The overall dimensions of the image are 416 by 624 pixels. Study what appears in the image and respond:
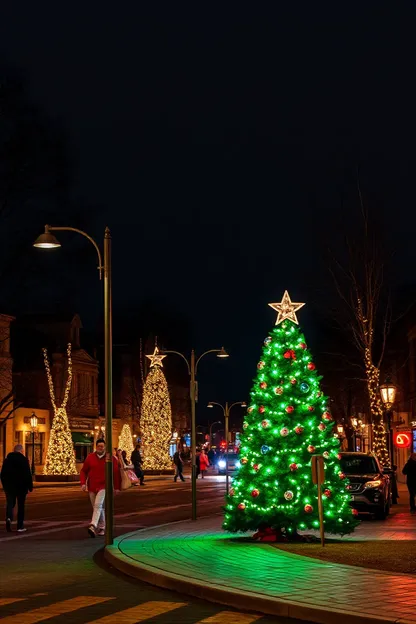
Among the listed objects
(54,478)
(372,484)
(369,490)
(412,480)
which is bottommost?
(369,490)

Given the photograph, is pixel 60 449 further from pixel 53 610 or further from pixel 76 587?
pixel 53 610

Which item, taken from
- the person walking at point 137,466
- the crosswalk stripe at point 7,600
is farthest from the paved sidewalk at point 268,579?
the person walking at point 137,466

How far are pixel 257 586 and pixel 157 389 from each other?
48.6 meters

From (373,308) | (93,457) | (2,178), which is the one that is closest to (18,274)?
(2,178)

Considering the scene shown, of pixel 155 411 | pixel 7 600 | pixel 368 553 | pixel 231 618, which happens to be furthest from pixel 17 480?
pixel 155 411

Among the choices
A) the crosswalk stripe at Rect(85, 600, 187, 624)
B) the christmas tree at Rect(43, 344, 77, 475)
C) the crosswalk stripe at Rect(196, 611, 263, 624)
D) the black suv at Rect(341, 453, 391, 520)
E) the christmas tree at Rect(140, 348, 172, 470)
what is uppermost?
the christmas tree at Rect(140, 348, 172, 470)

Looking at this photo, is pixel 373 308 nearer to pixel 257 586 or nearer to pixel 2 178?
pixel 2 178

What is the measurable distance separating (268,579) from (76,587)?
247 centimetres

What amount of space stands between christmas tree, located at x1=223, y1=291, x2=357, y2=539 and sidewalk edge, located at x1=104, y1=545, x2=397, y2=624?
11.5 feet

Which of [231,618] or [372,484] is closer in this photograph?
[231,618]

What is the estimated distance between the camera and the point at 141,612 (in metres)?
11.2

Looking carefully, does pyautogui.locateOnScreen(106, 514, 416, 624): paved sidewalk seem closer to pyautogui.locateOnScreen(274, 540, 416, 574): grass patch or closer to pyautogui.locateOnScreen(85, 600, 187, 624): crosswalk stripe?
pyautogui.locateOnScreen(274, 540, 416, 574): grass patch

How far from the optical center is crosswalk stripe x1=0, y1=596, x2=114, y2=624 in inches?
422

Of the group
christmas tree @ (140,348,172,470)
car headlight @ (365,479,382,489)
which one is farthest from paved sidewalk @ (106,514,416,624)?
christmas tree @ (140,348,172,470)
